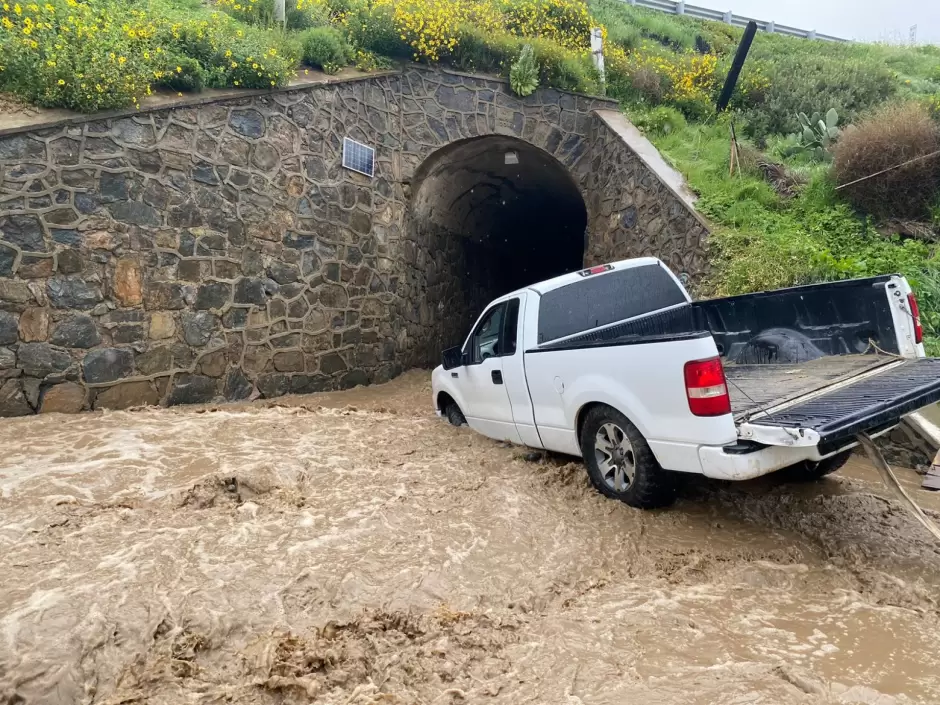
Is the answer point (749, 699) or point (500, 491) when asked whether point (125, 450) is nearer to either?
point (500, 491)

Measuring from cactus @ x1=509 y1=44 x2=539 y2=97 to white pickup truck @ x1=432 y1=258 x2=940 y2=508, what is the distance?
7.04 m

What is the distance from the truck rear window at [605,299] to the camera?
592 cm

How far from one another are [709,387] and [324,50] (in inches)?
376

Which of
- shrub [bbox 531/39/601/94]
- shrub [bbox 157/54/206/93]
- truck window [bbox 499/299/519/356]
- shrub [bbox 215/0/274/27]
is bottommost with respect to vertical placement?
truck window [bbox 499/299/519/356]

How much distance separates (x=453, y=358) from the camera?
23.9ft

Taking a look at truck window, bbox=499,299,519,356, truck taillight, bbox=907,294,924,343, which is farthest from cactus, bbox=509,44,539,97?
truck taillight, bbox=907,294,924,343

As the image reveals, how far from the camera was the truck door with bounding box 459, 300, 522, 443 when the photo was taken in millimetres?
6320

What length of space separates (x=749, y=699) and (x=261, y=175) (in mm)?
8969

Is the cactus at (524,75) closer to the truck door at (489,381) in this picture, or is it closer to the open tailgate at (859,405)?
the truck door at (489,381)

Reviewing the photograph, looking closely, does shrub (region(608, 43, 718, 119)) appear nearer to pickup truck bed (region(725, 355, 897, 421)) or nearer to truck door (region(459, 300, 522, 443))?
truck door (region(459, 300, 522, 443))

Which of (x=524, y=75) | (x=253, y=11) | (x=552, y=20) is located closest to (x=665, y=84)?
(x=552, y=20)

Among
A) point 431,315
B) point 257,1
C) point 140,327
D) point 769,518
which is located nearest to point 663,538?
point 769,518

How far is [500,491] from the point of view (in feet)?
17.3

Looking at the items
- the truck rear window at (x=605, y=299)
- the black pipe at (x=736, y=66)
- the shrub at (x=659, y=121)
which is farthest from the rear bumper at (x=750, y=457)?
the black pipe at (x=736, y=66)
